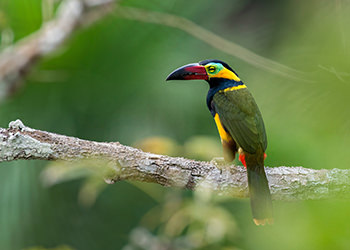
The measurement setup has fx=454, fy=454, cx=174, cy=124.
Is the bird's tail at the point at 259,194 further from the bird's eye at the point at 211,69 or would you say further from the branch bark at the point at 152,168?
the bird's eye at the point at 211,69

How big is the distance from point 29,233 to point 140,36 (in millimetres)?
1931

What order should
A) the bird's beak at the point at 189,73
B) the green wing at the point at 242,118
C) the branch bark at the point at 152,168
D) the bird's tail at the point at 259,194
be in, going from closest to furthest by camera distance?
the branch bark at the point at 152,168, the bird's tail at the point at 259,194, the green wing at the point at 242,118, the bird's beak at the point at 189,73

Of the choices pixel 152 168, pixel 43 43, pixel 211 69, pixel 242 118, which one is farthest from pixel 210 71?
pixel 43 43

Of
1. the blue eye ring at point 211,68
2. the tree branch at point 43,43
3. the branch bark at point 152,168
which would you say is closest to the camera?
the branch bark at point 152,168

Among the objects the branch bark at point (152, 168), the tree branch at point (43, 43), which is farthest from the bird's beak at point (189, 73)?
the tree branch at point (43, 43)

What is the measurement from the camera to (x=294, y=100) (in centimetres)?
92

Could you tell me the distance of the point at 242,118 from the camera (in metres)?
2.26

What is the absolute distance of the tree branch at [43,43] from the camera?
3539mm

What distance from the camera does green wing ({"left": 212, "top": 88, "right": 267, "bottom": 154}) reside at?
2172 mm

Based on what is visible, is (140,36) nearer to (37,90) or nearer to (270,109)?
(37,90)

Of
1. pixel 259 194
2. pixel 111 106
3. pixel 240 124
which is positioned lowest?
pixel 259 194

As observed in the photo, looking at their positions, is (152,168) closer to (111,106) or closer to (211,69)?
(211,69)

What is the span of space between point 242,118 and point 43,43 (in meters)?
1.98

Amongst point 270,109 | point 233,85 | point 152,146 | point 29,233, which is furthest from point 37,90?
point 270,109
